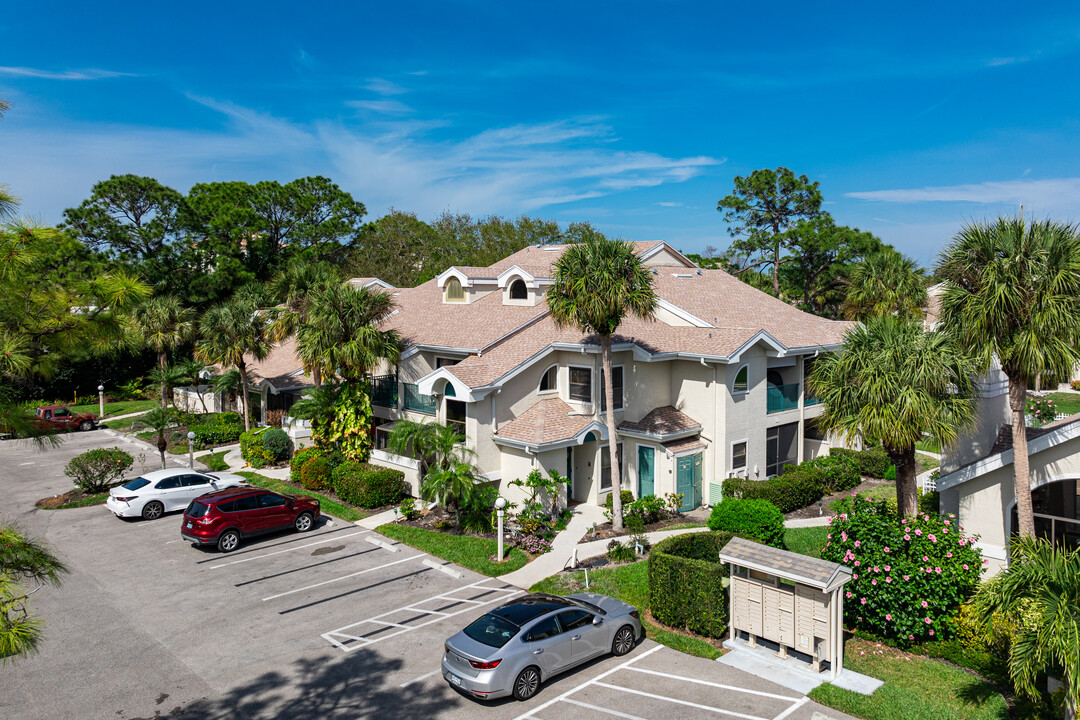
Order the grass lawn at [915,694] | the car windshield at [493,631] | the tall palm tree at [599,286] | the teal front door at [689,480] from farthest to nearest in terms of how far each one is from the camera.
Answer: the teal front door at [689,480]
the tall palm tree at [599,286]
the car windshield at [493,631]
the grass lawn at [915,694]

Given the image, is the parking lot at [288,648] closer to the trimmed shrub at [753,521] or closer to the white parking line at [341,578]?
the white parking line at [341,578]

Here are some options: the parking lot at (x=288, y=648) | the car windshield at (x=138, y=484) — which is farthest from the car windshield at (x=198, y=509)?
the car windshield at (x=138, y=484)

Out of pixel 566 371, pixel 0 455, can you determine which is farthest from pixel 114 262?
pixel 566 371

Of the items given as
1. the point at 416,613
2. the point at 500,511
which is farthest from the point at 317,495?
the point at 416,613

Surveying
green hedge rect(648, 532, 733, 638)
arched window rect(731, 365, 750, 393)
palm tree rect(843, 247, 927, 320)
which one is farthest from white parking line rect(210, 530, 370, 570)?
palm tree rect(843, 247, 927, 320)

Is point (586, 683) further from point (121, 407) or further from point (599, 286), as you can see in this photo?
point (121, 407)
